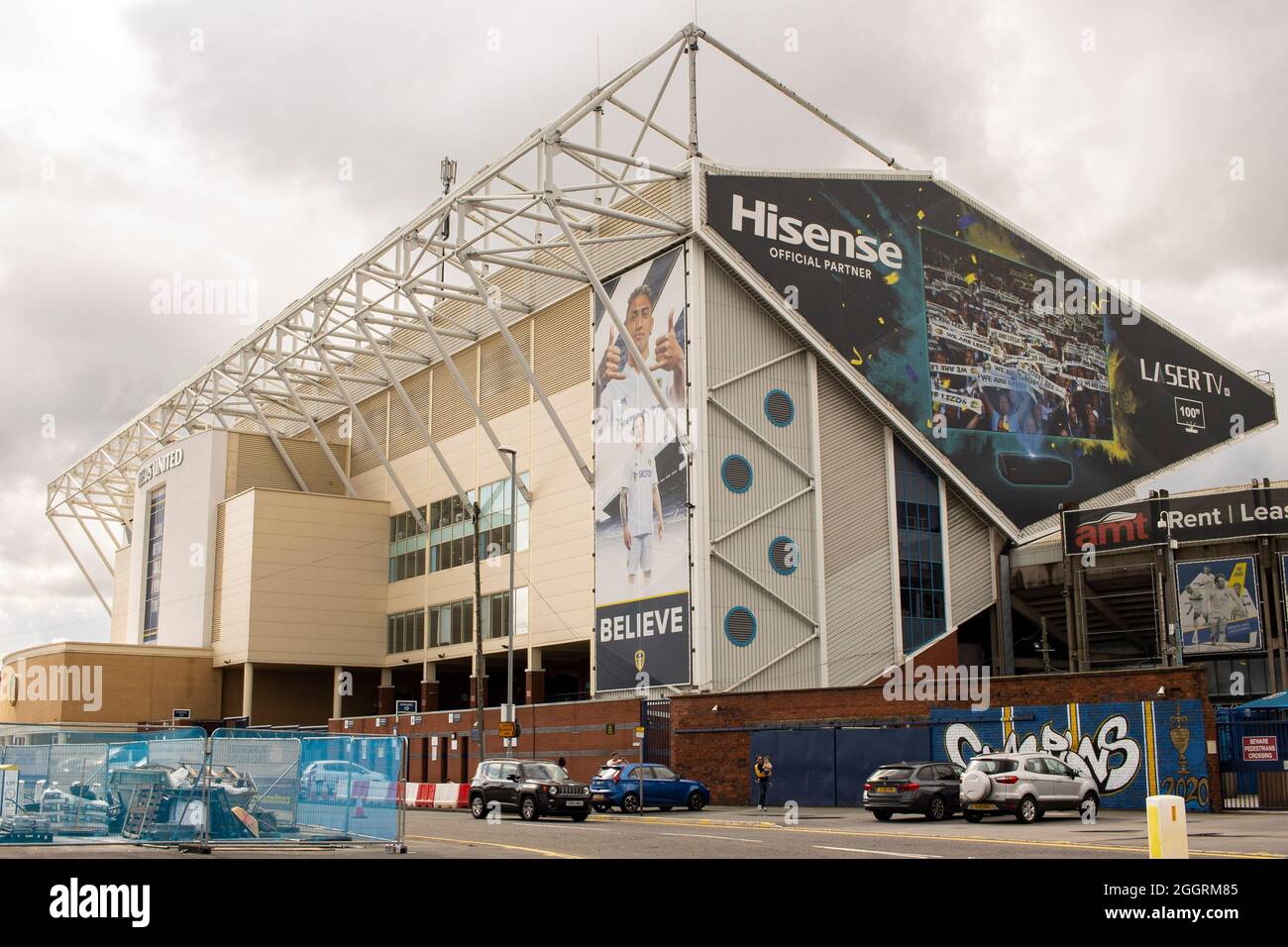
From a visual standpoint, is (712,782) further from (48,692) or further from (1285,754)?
(48,692)

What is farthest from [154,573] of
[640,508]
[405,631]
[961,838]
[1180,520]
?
[961,838]

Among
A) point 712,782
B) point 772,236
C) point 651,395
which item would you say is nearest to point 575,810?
point 712,782

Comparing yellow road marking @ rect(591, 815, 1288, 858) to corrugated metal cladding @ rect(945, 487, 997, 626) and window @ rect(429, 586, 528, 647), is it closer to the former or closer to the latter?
window @ rect(429, 586, 528, 647)

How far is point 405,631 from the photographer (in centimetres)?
6662

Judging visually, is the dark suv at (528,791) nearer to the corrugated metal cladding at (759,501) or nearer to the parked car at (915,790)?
the parked car at (915,790)

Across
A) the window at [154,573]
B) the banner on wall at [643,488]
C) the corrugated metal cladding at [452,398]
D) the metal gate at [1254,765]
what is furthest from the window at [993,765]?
the window at [154,573]

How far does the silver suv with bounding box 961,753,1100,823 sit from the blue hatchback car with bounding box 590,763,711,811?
11.0 meters

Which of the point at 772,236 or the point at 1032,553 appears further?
the point at 1032,553

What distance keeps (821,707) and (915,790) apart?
902 centimetres

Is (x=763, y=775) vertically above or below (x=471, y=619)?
below

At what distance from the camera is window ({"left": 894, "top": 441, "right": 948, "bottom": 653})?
52.6 metres

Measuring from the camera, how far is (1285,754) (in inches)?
1204

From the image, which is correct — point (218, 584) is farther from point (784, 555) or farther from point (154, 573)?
point (784, 555)
